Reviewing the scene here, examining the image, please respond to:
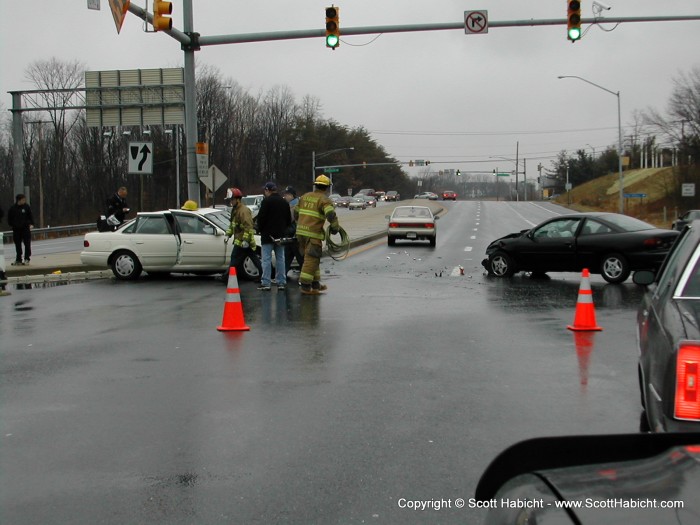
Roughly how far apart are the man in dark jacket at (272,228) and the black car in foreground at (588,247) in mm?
5177

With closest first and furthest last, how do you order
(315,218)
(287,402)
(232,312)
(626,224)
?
(287,402) → (232,312) → (315,218) → (626,224)

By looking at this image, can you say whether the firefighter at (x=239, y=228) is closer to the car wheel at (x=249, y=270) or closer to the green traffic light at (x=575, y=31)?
the car wheel at (x=249, y=270)

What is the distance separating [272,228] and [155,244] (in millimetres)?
3838

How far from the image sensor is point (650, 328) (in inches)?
201

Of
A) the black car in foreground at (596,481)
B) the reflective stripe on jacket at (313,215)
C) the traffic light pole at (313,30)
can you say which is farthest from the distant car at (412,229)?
the black car in foreground at (596,481)

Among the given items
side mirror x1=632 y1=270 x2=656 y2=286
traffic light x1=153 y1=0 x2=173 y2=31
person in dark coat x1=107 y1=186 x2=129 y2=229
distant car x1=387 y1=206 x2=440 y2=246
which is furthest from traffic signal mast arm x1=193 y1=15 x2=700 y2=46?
side mirror x1=632 y1=270 x2=656 y2=286

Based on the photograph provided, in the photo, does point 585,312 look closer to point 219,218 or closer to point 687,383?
point 687,383

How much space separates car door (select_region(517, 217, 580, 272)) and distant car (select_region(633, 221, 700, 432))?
410 inches

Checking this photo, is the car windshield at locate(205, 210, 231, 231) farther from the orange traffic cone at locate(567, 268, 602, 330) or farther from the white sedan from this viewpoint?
the orange traffic cone at locate(567, 268, 602, 330)

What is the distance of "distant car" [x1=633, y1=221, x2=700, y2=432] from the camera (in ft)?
12.6

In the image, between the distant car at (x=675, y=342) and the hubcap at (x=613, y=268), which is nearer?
the distant car at (x=675, y=342)

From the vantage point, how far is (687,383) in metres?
3.86

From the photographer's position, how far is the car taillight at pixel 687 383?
3.83m

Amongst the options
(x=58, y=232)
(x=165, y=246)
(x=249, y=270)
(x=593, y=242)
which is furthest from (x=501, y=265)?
(x=58, y=232)
